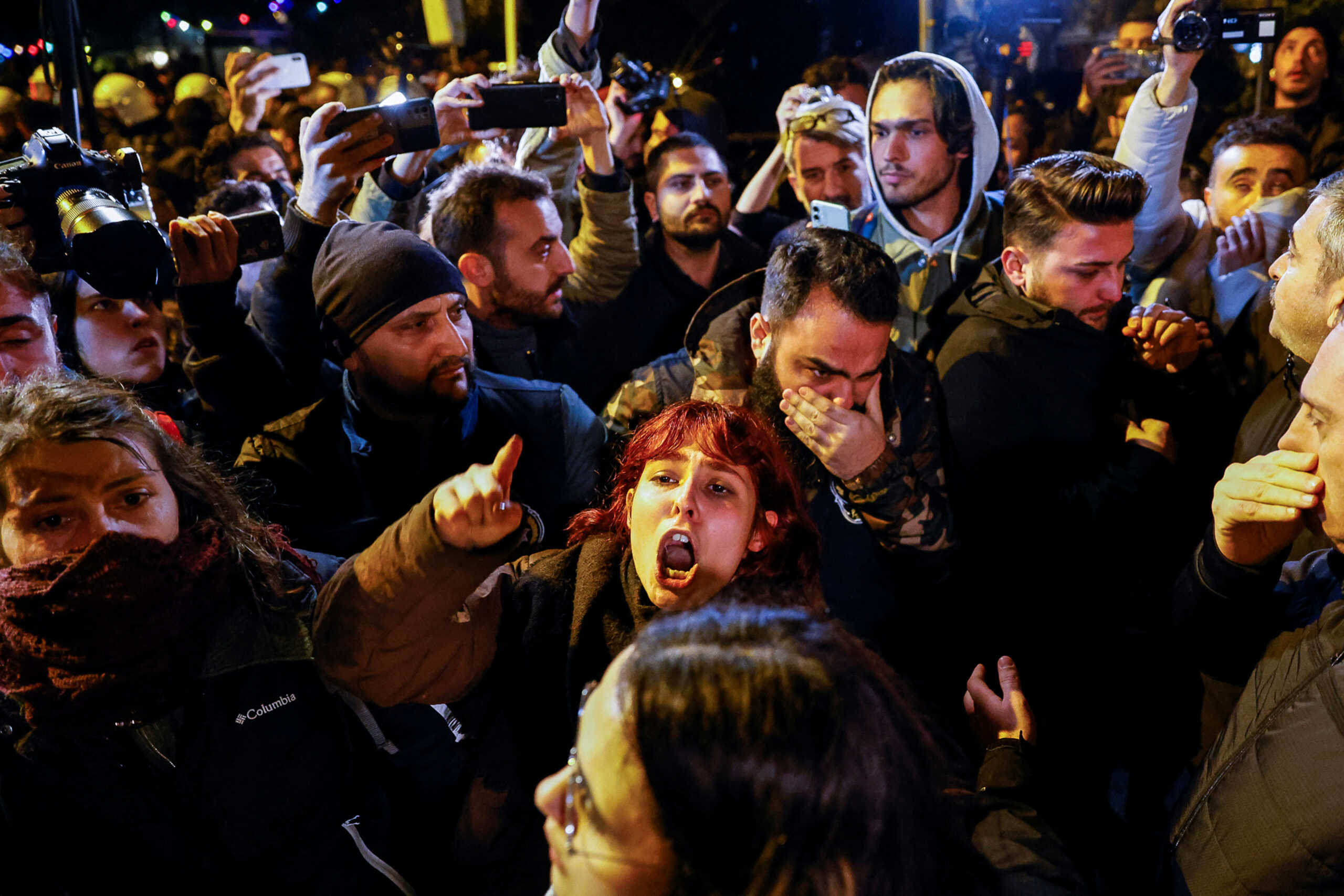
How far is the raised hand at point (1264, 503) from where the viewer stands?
5.66 feet

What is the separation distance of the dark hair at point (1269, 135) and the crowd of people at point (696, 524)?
16 mm

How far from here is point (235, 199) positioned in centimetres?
418

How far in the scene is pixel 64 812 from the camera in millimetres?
1715

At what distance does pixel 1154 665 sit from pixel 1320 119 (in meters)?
3.64

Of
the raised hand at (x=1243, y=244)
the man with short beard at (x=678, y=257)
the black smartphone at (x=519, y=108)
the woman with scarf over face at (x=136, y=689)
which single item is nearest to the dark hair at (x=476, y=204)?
the black smartphone at (x=519, y=108)

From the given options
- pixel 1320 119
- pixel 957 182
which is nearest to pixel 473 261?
pixel 957 182

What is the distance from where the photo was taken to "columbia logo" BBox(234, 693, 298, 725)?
5.69 ft

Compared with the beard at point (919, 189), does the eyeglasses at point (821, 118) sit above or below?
above

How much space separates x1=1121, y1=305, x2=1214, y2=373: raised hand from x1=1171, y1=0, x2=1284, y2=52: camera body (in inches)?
46.7

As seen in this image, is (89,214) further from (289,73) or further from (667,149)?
(289,73)

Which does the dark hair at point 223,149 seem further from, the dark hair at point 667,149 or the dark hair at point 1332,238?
the dark hair at point 1332,238

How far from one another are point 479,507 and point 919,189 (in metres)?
2.89

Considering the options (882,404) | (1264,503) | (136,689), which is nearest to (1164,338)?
(882,404)

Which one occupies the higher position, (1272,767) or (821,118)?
(821,118)
